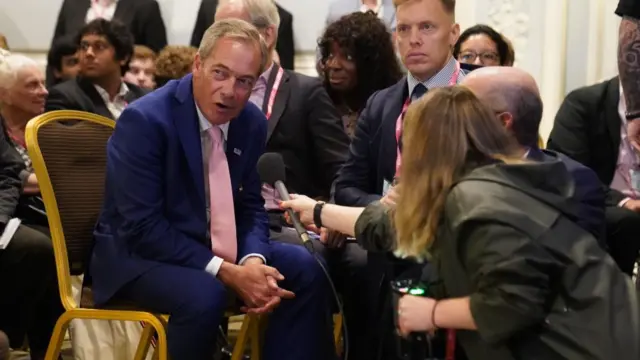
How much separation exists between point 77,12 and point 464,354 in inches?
166

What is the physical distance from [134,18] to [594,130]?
3254 millimetres

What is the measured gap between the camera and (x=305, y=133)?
125 inches

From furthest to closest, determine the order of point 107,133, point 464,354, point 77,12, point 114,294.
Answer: point 77,12
point 107,133
point 114,294
point 464,354

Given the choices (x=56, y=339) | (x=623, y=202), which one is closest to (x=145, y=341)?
(x=56, y=339)

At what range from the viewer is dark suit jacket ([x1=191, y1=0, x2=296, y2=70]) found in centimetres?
559

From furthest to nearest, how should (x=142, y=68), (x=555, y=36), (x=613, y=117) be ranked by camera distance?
1. (x=142, y=68)
2. (x=555, y=36)
3. (x=613, y=117)

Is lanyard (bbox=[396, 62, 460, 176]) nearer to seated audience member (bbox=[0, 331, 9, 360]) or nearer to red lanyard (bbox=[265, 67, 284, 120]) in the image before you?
red lanyard (bbox=[265, 67, 284, 120])

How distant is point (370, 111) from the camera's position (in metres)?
2.82

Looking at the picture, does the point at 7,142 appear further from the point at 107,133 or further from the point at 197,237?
the point at 197,237

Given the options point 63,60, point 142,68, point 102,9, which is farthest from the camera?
point 102,9

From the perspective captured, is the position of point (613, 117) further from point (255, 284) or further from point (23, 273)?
point (23, 273)

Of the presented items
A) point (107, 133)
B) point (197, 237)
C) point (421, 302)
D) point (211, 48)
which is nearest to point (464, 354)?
point (421, 302)

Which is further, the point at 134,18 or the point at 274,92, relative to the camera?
the point at 134,18

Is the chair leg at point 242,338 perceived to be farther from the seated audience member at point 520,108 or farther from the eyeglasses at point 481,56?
the eyeglasses at point 481,56
